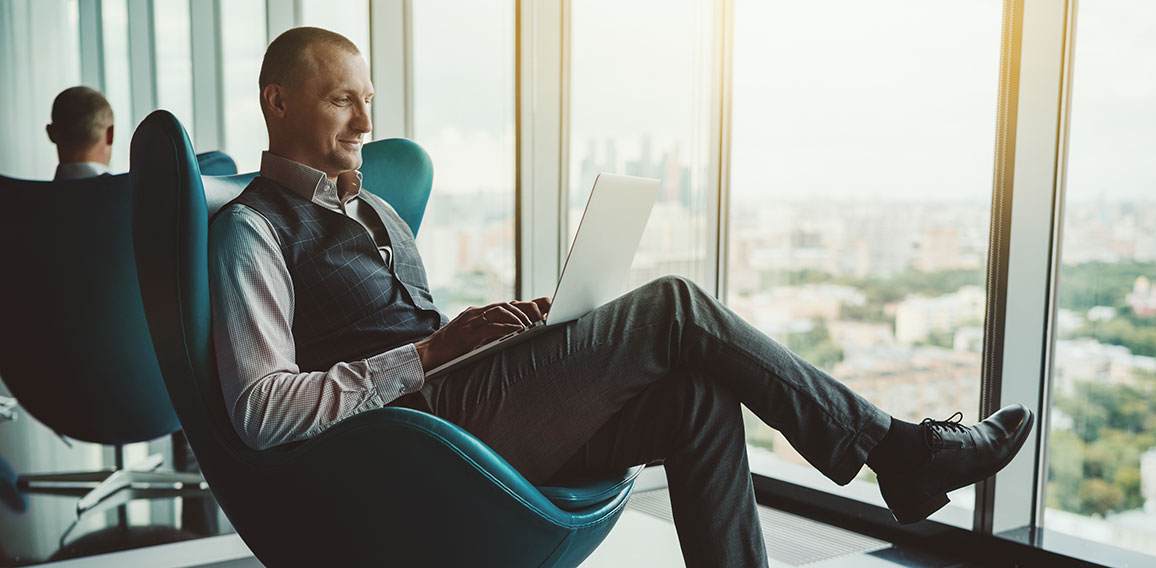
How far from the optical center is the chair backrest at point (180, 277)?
134 centimetres

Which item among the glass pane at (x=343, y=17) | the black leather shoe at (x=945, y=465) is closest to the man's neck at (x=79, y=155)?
the glass pane at (x=343, y=17)

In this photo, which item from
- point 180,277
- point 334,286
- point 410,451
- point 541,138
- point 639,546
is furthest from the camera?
point 541,138

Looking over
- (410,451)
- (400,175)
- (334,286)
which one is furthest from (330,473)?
(400,175)

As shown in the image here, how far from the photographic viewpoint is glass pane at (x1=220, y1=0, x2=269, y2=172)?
2895 mm

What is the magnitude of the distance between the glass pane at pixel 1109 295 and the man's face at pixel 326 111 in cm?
161

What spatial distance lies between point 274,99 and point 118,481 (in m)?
1.54

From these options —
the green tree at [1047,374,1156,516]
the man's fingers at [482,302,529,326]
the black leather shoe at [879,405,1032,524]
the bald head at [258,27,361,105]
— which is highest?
the bald head at [258,27,361,105]

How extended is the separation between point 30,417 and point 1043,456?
271cm

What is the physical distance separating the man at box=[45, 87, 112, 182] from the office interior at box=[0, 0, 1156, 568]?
0.16ft

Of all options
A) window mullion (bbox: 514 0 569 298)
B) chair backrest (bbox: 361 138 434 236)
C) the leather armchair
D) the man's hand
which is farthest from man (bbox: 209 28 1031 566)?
window mullion (bbox: 514 0 569 298)

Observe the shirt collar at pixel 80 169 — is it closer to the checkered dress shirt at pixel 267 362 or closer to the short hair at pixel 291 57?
the short hair at pixel 291 57

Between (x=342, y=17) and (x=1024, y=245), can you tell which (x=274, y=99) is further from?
(x=1024, y=245)

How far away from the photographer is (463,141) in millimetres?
3195

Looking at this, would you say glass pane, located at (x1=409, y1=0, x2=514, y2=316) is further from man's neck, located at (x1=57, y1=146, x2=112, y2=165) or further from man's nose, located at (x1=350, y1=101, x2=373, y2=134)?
man's nose, located at (x1=350, y1=101, x2=373, y2=134)
